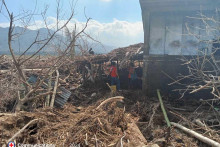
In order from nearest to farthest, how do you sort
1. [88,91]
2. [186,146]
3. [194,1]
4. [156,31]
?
[186,146] → [194,1] → [156,31] → [88,91]

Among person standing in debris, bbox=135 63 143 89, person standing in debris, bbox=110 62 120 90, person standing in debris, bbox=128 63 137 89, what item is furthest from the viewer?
person standing in debris, bbox=135 63 143 89

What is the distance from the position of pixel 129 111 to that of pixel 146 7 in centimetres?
483

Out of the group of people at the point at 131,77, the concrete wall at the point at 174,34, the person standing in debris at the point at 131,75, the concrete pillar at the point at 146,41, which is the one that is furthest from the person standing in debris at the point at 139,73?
the concrete wall at the point at 174,34

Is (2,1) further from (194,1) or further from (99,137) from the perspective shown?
(194,1)

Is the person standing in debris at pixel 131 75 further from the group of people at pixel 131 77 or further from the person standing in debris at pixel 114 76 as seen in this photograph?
the person standing in debris at pixel 114 76

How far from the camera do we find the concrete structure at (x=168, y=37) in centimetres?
752

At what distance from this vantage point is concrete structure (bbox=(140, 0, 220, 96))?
7.52m

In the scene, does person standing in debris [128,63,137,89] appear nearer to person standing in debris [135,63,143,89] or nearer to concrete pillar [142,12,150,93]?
person standing in debris [135,63,143,89]

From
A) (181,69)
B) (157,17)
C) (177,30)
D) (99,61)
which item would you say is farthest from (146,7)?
(99,61)

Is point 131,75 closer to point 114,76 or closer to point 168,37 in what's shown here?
point 114,76

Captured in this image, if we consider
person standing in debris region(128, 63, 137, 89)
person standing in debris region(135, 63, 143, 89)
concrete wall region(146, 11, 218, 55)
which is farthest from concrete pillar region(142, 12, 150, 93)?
person standing in debris region(135, 63, 143, 89)

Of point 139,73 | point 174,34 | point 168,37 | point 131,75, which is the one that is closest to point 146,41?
point 168,37

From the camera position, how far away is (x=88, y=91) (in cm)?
992

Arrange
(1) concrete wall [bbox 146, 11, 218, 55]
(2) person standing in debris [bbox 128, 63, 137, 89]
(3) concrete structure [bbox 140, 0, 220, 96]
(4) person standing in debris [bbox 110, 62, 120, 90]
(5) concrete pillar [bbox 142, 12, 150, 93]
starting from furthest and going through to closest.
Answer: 1. (2) person standing in debris [bbox 128, 63, 137, 89]
2. (4) person standing in debris [bbox 110, 62, 120, 90]
3. (5) concrete pillar [bbox 142, 12, 150, 93]
4. (1) concrete wall [bbox 146, 11, 218, 55]
5. (3) concrete structure [bbox 140, 0, 220, 96]
